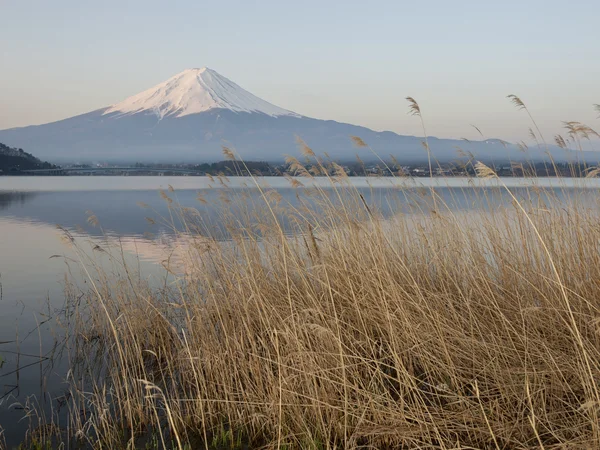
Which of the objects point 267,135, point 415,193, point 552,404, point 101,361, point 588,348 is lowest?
point 101,361

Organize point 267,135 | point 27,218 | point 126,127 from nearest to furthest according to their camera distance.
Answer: point 27,218
point 267,135
point 126,127

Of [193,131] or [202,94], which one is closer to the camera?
[202,94]

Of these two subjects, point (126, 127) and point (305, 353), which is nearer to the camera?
point (305, 353)

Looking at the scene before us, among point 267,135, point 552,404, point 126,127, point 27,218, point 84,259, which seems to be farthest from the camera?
point 126,127

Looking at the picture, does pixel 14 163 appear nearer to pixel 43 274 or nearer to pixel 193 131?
pixel 43 274

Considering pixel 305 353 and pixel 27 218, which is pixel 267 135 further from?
pixel 305 353

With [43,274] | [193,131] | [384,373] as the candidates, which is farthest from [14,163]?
[193,131]

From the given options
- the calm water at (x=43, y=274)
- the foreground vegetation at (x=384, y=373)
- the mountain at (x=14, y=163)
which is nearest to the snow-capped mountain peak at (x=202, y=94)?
the mountain at (x=14, y=163)

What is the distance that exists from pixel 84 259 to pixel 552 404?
8.42 m

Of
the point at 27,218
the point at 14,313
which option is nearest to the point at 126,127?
the point at 27,218

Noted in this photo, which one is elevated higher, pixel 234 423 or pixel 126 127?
pixel 126 127

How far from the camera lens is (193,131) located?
15838 centimetres

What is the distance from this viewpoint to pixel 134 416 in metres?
3.44

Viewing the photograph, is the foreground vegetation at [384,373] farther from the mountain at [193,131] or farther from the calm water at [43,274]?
the mountain at [193,131]
